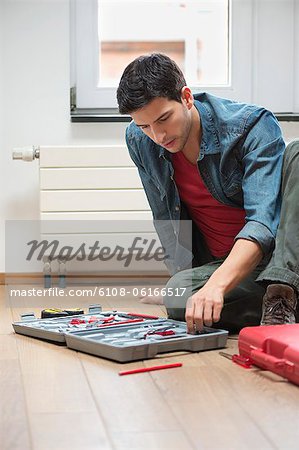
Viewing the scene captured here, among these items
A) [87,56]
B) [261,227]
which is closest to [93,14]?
[87,56]

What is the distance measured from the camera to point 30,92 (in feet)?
9.85

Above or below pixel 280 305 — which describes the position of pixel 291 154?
above

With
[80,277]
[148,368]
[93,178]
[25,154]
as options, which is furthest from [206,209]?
[80,277]

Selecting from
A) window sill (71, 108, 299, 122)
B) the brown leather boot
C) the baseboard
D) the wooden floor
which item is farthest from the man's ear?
the baseboard

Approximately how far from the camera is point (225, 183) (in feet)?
6.07

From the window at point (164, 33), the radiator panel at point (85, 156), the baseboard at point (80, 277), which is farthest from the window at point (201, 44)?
the baseboard at point (80, 277)

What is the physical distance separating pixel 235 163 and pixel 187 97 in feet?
0.63

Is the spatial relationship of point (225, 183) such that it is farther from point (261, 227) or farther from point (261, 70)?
point (261, 70)

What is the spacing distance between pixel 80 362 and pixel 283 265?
0.47m

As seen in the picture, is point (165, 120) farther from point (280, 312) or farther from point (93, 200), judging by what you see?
point (93, 200)

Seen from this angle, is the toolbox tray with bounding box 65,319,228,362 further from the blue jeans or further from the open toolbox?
the blue jeans

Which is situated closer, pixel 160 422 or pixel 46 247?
pixel 160 422

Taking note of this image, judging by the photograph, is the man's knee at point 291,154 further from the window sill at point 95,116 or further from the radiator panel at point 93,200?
the window sill at point 95,116

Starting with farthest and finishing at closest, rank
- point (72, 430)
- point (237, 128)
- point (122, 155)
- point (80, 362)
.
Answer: point (122, 155) → point (237, 128) → point (80, 362) → point (72, 430)
